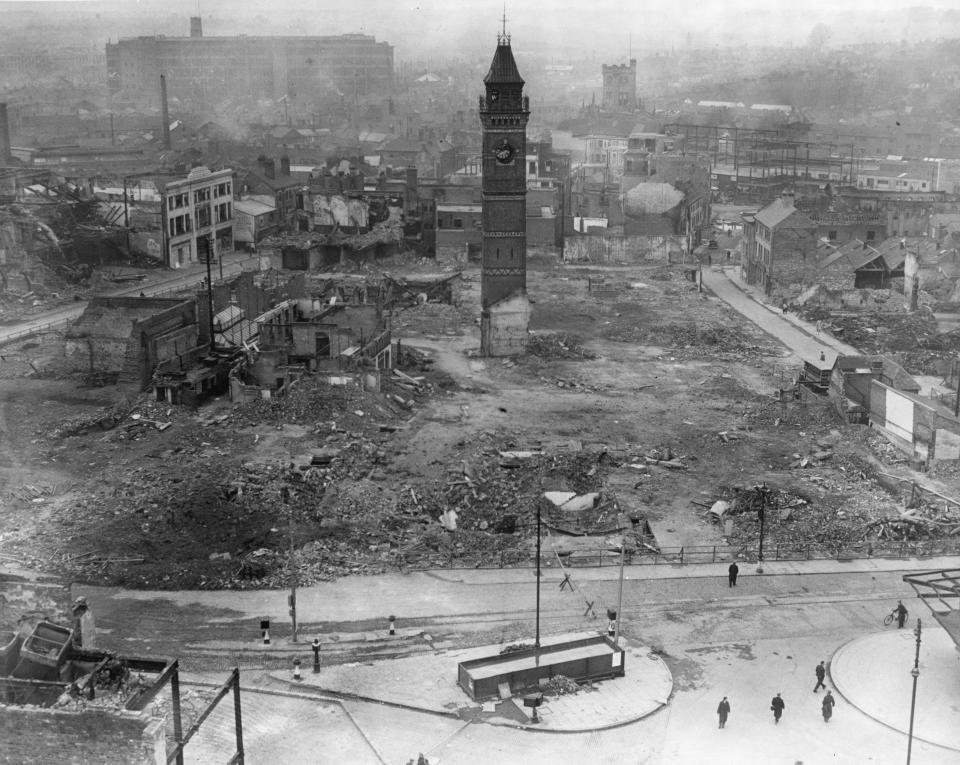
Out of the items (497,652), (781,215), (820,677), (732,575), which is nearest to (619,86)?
(781,215)

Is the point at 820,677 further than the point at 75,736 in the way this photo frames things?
Yes

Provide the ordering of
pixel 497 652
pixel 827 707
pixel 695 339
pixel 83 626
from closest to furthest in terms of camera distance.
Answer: pixel 827 707 < pixel 83 626 < pixel 497 652 < pixel 695 339

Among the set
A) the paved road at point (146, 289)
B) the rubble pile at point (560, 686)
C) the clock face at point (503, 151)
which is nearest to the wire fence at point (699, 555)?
the rubble pile at point (560, 686)

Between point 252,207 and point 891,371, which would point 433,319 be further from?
point 252,207

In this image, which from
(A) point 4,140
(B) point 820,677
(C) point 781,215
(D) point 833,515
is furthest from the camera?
(A) point 4,140

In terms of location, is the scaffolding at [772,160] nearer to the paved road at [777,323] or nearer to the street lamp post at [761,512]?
the paved road at [777,323]
